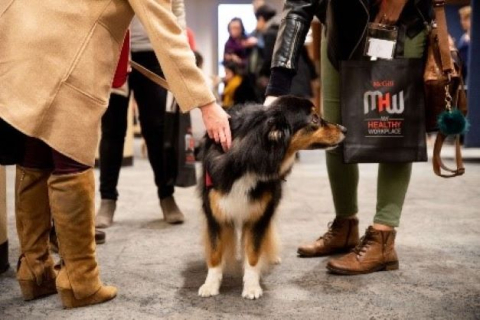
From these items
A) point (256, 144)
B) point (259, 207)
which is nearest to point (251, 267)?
point (259, 207)

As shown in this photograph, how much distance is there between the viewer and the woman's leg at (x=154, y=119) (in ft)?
8.75

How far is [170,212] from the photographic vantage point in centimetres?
281

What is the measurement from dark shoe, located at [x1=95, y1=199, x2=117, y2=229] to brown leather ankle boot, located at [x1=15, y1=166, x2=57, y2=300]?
0.99 m

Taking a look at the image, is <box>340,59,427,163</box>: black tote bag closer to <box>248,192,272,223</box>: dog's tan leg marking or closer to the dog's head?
the dog's head

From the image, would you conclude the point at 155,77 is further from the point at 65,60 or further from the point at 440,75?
the point at 440,75

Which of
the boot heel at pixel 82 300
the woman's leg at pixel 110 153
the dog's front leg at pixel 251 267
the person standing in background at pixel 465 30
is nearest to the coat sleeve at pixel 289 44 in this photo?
the dog's front leg at pixel 251 267

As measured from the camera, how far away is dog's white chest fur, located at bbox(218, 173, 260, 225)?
67.0 inches

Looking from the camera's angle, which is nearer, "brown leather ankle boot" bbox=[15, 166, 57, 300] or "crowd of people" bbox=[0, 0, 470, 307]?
"crowd of people" bbox=[0, 0, 470, 307]

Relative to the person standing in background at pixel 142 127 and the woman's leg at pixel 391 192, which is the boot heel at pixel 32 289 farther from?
the woman's leg at pixel 391 192

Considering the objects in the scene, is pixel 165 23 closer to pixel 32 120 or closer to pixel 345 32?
pixel 32 120

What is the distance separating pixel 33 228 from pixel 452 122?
1413 mm

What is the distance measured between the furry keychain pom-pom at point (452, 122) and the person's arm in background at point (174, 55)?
0.81m

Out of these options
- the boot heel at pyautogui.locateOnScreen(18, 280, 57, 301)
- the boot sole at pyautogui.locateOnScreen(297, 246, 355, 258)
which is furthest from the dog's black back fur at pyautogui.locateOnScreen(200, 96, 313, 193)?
the boot heel at pyautogui.locateOnScreen(18, 280, 57, 301)

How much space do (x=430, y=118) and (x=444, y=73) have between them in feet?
0.56
